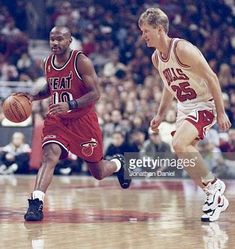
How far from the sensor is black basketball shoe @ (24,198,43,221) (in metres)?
7.37

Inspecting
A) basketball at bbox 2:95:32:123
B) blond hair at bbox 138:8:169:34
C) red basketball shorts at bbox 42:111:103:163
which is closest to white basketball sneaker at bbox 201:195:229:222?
red basketball shorts at bbox 42:111:103:163

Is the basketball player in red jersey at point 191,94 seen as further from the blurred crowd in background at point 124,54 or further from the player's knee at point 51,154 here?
the blurred crowd in background at point 124,54

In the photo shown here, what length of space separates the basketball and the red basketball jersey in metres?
0.28

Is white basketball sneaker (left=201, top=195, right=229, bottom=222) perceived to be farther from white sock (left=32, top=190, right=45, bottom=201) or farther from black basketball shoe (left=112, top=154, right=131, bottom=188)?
black basketball shoe (left=112, top=154, right=131, bottom=188)

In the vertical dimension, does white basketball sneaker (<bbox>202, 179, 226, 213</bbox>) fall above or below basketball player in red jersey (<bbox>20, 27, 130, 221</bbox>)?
below

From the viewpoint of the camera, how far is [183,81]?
25.5 feet

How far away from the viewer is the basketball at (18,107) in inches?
321

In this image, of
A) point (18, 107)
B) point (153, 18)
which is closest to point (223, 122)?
point (153, 18)

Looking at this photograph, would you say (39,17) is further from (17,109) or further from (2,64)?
(17,109)

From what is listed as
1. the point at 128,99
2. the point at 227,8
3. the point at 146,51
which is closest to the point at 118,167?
the point at 128,99

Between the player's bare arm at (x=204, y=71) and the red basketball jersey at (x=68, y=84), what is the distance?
97cm

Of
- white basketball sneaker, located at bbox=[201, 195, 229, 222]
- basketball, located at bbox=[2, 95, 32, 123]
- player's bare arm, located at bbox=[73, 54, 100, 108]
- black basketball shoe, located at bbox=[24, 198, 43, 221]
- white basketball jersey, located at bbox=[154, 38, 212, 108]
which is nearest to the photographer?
black basketball shoe, located at bbox=[24, 198, 43, 221]

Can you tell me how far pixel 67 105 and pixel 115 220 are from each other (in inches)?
42.7

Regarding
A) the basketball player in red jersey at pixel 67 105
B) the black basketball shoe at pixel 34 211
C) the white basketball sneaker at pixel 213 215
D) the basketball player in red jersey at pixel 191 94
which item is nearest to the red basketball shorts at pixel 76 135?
the basketball player in red jersey at pixel 67 105
